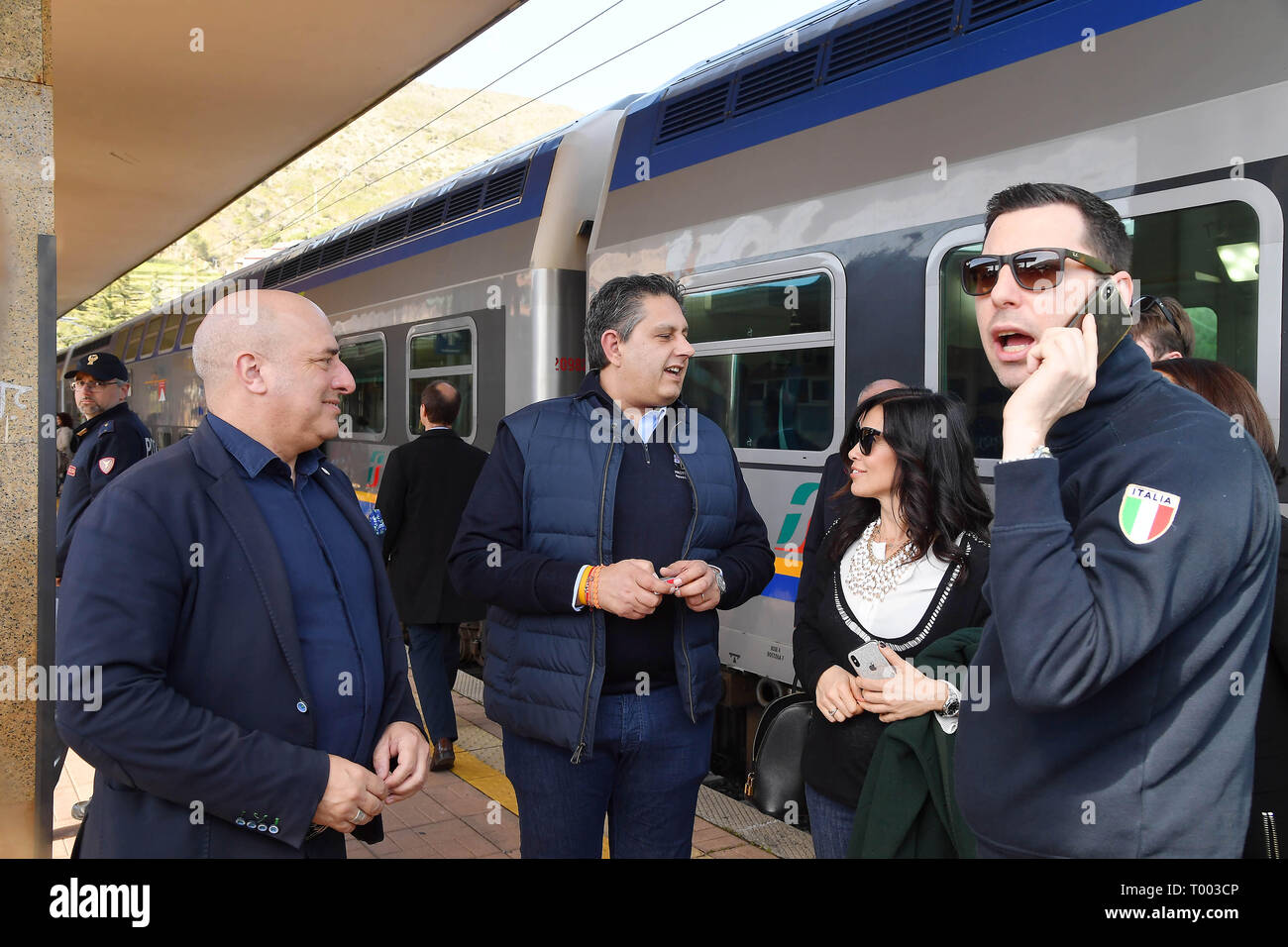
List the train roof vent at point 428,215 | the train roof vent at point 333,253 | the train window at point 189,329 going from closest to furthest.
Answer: the train roof vent at point 428,215 < the train roof vent at point 333,253 < the train window at point 189,329

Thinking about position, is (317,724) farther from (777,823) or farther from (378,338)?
(378,338)

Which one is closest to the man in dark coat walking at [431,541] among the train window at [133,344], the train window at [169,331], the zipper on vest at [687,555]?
the zipper on vest at [687,555]

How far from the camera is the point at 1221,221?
2812 millimetres

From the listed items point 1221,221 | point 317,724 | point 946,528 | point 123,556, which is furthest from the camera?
point 1221,221

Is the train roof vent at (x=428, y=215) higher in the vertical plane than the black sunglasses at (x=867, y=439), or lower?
higher

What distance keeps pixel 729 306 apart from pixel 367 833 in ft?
9.91

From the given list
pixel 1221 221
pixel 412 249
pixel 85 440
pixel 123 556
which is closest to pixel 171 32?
pixel 85 440

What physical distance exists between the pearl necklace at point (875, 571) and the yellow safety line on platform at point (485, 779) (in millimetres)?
2522

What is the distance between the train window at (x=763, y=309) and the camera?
4.12 metres

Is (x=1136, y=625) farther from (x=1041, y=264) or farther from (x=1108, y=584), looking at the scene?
(x=1041, y=264)

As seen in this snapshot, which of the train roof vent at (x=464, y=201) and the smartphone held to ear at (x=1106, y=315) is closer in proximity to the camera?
the smartphone held to ear at (x=1106, y=315)

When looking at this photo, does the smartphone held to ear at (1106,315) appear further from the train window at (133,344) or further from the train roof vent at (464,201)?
the train window at (133,344)

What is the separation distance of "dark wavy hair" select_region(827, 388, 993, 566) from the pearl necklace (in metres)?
0.04

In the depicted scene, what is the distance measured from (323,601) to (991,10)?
3.09 metres
